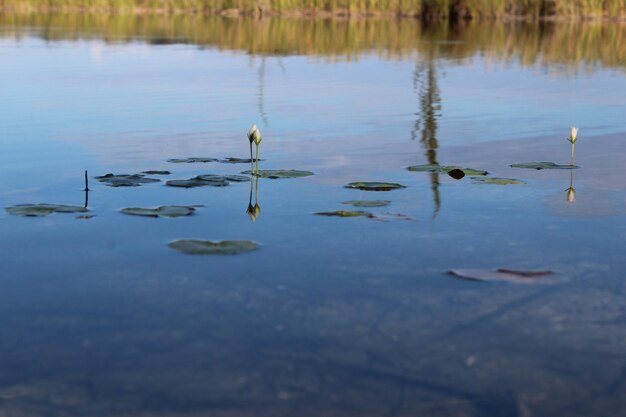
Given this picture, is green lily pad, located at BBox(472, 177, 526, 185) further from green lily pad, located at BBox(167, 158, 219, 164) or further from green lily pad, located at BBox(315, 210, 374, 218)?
green lily pad, located at BBox(167, 158, 219, 164)

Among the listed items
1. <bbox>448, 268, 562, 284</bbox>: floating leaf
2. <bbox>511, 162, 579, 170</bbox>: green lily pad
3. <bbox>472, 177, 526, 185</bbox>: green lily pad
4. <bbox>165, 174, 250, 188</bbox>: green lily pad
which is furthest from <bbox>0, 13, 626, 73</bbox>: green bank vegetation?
<bbox>448, 268, 562, 284</bbox>: floating leaf

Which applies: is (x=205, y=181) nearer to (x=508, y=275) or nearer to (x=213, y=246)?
(x=213, y=246)

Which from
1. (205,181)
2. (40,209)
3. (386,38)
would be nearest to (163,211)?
(40,209)

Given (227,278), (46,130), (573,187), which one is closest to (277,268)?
(227,278)

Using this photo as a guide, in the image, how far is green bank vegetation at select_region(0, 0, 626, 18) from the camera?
111 ft

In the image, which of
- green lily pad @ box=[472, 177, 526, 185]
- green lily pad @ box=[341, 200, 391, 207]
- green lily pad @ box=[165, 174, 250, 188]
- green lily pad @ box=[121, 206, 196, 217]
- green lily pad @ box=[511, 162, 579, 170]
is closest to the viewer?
green lily pad @ box=[121, 206, 196, 217]

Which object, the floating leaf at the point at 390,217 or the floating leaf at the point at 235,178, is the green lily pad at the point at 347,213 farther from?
the floating leaf at the point at 235,178

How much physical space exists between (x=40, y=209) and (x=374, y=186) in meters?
1.83

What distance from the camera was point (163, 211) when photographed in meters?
4.77

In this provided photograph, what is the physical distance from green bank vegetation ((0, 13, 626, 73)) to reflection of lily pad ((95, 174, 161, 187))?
412 inches

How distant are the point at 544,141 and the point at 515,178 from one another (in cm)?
178

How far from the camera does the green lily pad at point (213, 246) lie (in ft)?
13.4

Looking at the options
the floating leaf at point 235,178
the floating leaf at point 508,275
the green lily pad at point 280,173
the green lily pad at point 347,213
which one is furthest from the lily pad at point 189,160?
the floating leaf at point 508,275

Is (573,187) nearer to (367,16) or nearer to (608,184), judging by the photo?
(608,184)
